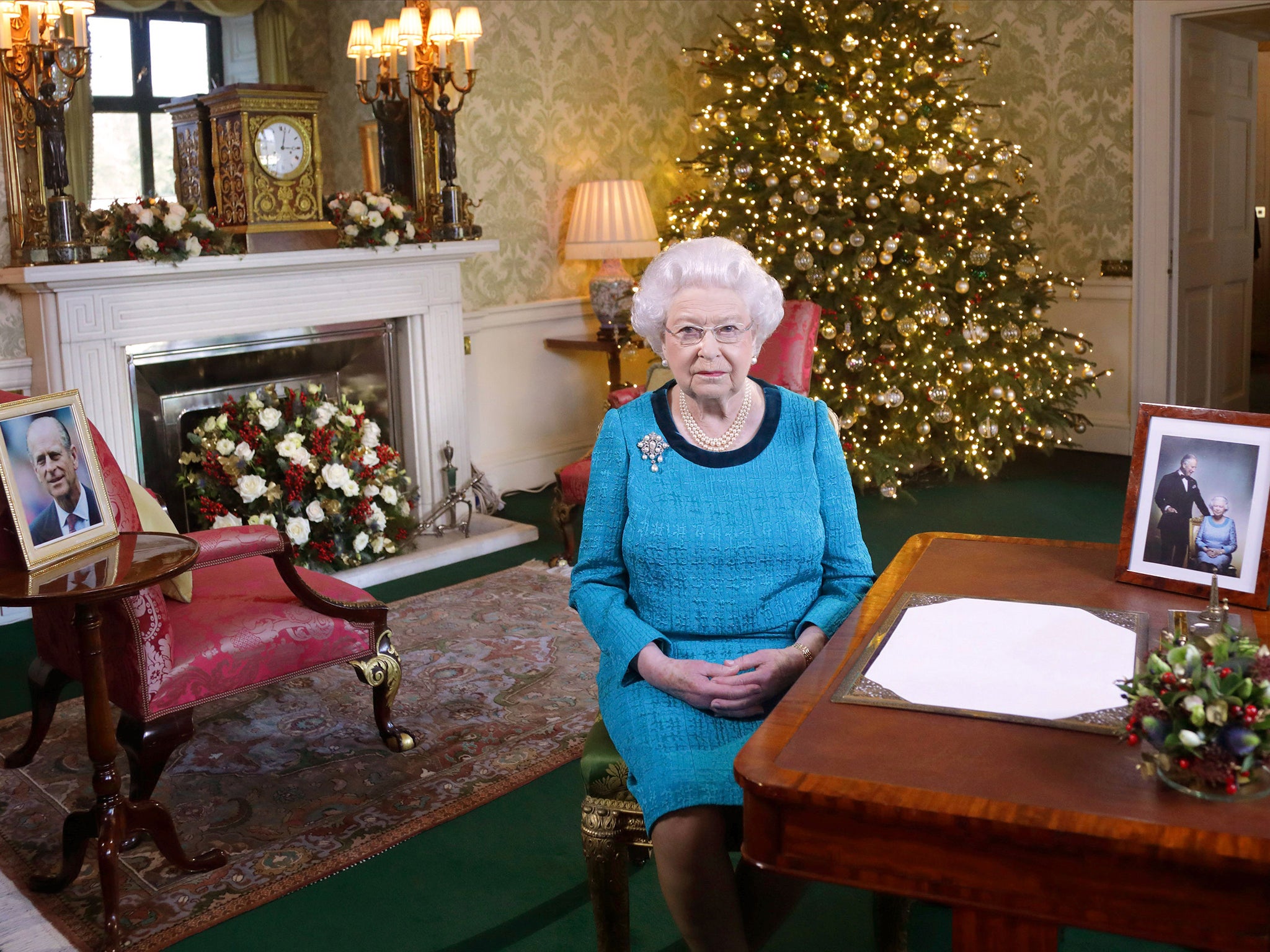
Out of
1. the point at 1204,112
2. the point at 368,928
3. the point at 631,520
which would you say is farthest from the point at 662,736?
the point at 1204,112

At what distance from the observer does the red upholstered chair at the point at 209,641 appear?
2.62 meters

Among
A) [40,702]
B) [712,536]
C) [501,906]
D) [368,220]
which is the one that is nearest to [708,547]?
[712,536]

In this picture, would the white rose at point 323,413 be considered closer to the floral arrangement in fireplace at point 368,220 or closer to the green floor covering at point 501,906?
the floral arrangement in fireplace at point 368,220

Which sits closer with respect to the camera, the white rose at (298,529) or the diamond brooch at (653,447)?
the diamond brooch at (653,447)

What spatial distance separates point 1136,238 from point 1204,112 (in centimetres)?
79

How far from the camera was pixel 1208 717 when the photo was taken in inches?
44.5

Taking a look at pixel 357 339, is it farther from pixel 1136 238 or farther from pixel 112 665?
pixel 1136 238

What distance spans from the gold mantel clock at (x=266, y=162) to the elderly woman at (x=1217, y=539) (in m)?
3.89

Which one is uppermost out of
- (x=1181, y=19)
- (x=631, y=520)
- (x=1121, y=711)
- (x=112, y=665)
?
(x=1181, y=19)

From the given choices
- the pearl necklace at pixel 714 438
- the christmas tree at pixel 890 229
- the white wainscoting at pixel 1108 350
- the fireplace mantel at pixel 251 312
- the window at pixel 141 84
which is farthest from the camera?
the white wainscoting at pixel 1108 350

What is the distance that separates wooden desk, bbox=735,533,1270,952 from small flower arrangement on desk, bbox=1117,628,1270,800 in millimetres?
24

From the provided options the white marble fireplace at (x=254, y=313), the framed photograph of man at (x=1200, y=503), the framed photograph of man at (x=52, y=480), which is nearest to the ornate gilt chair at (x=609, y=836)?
the framed photograph of man at (x=1200, y=503)

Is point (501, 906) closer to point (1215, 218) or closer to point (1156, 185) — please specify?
point (1156, 185)

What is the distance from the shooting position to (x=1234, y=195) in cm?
693
